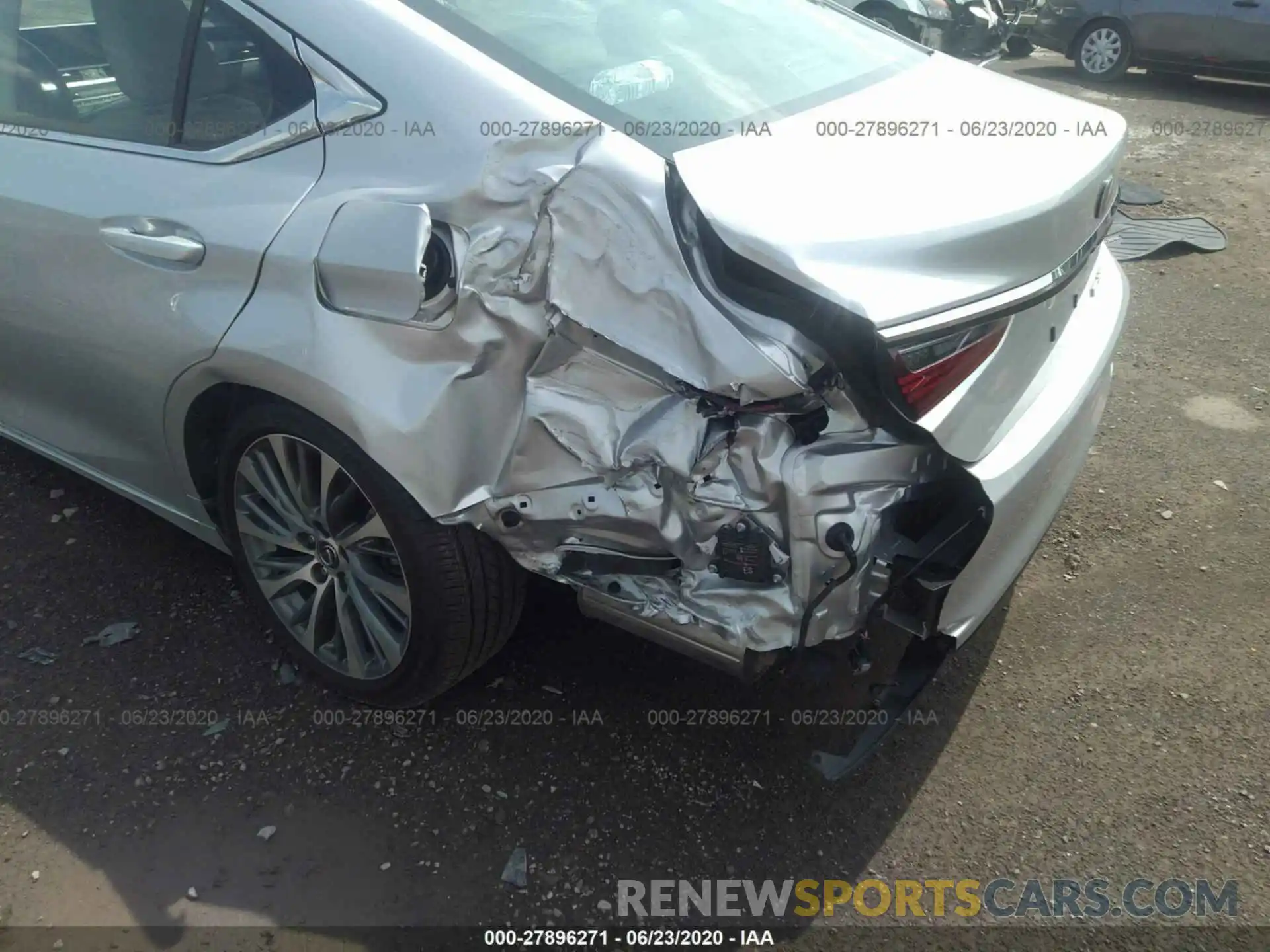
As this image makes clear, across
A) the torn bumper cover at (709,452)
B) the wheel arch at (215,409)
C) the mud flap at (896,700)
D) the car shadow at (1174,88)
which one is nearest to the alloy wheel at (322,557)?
the wheel arch at (215,409)

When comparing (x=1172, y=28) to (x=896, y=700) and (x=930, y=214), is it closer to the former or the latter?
(x=930, y=214)

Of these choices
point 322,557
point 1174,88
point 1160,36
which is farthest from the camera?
point 1174,88

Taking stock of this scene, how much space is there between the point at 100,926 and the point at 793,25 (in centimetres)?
274

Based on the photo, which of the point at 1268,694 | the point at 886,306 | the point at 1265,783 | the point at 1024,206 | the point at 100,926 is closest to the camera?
the point at 886,306

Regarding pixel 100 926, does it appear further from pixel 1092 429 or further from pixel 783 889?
pixel 1092 429

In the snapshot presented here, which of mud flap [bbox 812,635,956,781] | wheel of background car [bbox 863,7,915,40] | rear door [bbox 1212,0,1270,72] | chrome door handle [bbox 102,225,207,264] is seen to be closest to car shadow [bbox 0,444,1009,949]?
mud flap [bbox 812,635,956,781]

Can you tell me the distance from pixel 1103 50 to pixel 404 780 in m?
A: 10.2

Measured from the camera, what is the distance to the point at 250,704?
2.65 meters

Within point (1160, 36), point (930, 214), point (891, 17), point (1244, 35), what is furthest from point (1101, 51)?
point (930, 214)

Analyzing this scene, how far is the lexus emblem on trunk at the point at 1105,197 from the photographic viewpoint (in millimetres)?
2236


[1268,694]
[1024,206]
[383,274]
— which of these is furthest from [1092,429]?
[383,274]

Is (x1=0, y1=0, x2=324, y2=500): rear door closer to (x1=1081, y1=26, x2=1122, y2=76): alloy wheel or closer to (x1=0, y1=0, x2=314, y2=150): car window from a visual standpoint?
(x1=0, y1=0, x2=314, y2=150): car window

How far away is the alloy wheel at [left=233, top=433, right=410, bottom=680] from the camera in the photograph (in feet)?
7.64

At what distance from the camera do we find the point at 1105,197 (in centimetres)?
230
